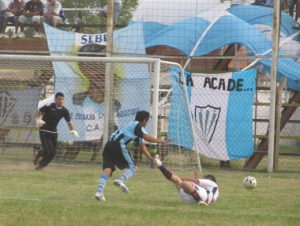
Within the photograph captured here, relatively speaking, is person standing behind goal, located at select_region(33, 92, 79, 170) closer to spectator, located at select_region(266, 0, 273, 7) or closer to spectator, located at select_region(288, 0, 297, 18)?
spectator, located at select_region(266, 0, 273, 7)

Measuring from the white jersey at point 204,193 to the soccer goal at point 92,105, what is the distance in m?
6.17

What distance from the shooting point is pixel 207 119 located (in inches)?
803

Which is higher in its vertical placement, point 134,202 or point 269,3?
point 269,3

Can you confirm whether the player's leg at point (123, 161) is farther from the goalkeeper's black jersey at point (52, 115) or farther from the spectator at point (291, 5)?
the spectator at point (291, 5)

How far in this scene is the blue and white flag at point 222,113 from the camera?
66.0 ft

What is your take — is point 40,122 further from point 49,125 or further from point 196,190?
point 196,190

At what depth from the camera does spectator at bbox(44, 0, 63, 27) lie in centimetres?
2353

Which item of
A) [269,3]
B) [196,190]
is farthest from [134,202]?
[269,3]

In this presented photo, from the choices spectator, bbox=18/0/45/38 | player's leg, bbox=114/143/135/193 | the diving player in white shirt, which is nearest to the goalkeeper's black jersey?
spectator, bbox=18/0/45/38

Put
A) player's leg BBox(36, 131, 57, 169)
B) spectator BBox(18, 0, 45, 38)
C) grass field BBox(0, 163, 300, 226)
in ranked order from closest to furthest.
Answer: grass field BBox(0, 163, 300, 226) → player's leg BBox(36, 131, 57, 169) → spectator BBox(18, 0, 45, 38)

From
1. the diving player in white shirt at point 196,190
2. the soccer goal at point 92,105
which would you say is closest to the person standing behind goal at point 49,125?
the soccer goal at point 92,105

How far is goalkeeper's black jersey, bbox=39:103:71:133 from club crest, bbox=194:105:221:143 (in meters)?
3.20

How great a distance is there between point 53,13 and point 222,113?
6.33 m

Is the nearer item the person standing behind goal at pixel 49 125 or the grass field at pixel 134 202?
the grass field at pixel 134 202
